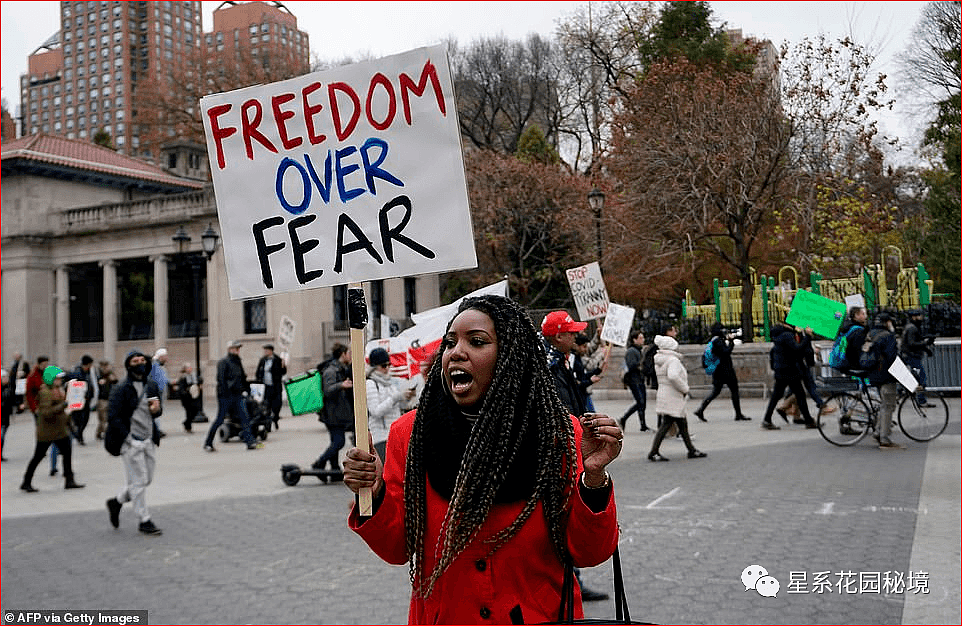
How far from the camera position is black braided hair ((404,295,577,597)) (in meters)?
2.45

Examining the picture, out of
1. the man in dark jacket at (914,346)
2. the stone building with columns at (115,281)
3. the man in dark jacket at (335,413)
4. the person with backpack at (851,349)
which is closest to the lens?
the man in dark jacket at (335,413)

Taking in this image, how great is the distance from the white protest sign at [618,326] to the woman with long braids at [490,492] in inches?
379

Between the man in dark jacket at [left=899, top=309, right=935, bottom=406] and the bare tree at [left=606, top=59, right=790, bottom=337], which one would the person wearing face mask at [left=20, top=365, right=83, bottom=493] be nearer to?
the man in dark jacket at [left=899, top=309, right=935, bottom=406]

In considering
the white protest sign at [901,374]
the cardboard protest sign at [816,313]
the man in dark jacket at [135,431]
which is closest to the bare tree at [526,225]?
the cardboard protest sign at [816,313]

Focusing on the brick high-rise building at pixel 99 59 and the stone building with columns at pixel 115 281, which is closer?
the stone building with columns at pixel 115 281

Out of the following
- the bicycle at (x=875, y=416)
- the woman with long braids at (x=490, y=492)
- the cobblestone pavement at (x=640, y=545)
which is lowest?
the cobblestone pavement at (x=640, y=545)

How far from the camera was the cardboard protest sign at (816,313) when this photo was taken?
1355 centimetres

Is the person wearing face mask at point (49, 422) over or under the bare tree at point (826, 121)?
under

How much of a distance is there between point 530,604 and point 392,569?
4474 millimetres

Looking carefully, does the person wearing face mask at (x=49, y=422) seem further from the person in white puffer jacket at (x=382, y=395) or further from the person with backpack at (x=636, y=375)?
the person with backpack at (x=636, y=375)

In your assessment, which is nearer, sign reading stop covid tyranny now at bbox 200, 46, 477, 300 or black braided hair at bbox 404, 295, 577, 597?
black braided hair at bbox 404, 295, 577, 597

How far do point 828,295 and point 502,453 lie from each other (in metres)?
22.9

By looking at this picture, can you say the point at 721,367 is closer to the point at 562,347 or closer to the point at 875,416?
the point at 875,416

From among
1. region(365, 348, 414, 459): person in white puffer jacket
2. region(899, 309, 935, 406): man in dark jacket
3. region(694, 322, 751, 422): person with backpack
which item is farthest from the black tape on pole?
region(899, 309, 935, 406): man in dark jacket
